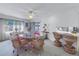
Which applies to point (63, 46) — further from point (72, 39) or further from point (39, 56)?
point (39, 56)

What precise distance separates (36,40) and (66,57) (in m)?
0.72

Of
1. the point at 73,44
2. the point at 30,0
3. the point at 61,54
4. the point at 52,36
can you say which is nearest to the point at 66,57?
the point at 61,54

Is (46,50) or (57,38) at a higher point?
(57,38)

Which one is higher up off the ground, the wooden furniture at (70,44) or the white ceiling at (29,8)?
the white ceiling at (29,8)

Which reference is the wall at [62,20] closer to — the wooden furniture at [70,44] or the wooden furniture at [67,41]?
the wooden furniture at [67,41]

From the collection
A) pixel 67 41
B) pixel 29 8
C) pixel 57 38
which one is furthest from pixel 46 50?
pixel 29 8

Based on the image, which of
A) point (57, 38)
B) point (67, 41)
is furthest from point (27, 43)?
point (67, 41)

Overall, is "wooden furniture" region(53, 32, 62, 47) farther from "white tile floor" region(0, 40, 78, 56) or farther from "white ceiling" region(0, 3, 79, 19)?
"white ceiling" region(0, 3, 79, 19)

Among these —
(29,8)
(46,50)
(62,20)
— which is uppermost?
(29,8)

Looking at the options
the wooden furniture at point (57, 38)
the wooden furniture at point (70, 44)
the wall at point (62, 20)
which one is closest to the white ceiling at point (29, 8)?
the wall at point (62, 20)

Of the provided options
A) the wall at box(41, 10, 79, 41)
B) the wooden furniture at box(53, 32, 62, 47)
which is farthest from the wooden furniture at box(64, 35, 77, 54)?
the wall at box(41, 10, 79, 41)

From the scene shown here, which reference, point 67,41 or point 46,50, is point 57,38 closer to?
point 67,41

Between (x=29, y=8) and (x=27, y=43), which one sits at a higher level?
(x=29, y=8)

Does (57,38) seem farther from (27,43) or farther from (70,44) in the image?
(27,43)
